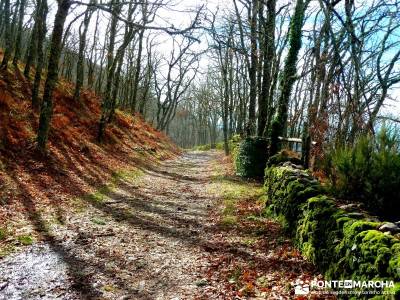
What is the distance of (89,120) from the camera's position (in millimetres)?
18078

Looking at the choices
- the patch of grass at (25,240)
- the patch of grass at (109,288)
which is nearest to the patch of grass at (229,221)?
the patch of grass at (109,288)

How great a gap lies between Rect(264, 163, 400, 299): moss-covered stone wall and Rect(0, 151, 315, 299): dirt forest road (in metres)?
0.38

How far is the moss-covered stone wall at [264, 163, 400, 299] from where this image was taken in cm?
367

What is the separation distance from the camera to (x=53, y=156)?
1156cm

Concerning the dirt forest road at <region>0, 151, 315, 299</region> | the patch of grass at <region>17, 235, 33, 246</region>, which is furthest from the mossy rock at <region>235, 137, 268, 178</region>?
the patch of grass at <region>17, 235, 33, 246</region>

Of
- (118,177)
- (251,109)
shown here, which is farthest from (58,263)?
(251,109)

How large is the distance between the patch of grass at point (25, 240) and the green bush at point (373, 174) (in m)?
5.31

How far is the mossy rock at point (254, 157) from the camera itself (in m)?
13.4

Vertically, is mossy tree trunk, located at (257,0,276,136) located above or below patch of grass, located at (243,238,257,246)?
above

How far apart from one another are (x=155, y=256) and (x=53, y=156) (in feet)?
22.6

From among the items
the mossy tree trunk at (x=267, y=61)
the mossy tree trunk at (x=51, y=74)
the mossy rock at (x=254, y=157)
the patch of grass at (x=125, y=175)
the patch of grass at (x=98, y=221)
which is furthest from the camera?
the mossy tree trunk at (x=267, y=61)

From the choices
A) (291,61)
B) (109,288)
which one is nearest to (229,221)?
(109,288)

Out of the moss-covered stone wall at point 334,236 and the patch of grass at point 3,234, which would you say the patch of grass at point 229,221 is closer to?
the moss-covered stone wall at point 334,236

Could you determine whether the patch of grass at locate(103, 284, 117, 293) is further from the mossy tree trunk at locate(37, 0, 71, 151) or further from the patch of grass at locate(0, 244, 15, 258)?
the mossy tree trunk at locate(37, 0, 71, 151)
